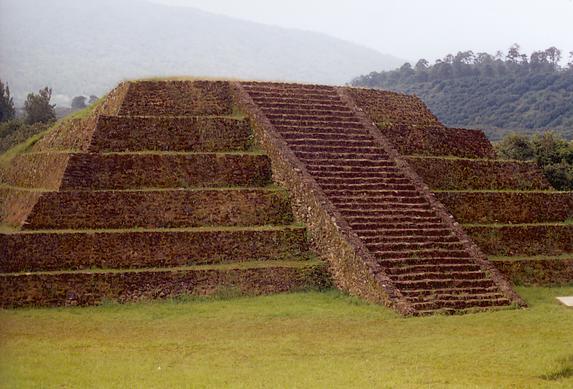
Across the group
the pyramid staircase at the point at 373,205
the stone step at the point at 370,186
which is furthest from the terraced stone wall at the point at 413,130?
the stone step at the point at 370,186

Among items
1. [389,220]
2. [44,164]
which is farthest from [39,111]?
[389,220]

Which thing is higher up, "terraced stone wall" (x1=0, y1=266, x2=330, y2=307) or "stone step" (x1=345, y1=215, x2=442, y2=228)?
"stone step" (x1=345, y1=215, x2=442, y2=228)

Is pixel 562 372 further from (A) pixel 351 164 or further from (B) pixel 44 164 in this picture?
(B) pixel 44 164

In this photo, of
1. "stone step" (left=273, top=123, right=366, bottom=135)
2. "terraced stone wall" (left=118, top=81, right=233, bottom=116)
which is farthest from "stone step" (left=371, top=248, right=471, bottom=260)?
"terraced stone wall" (left=118, top=81, right=233, bottom=116)

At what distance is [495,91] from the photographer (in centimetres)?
6272

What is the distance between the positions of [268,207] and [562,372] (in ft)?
30.1

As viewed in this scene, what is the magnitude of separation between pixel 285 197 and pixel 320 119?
150 inches

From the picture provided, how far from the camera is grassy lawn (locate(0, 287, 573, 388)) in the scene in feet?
39.2

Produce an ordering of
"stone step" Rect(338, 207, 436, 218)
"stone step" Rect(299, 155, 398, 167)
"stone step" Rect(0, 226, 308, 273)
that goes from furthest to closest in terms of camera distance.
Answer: "stone step" Rect(299, 155, 398, 167) < "stone step" Rect(338, 207, 436, 218) < "stone step" Rect(0, 226, 308, 273)

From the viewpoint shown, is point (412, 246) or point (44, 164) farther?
point (44, 164)

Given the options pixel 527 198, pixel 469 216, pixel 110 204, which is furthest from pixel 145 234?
pixel 527 198

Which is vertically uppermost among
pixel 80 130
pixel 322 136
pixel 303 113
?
pixel 303 113

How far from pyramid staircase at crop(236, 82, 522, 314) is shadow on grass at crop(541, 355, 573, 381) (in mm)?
4212

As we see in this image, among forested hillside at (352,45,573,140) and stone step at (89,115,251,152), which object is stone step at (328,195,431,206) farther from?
forested hillside at (352,45,573,140)
